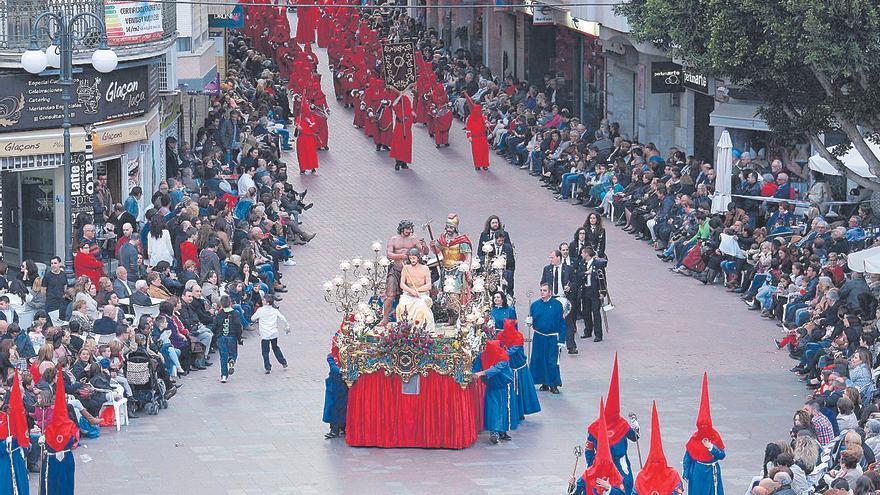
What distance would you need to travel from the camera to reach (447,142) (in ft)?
157

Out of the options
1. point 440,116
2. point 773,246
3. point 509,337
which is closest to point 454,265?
point 509,337

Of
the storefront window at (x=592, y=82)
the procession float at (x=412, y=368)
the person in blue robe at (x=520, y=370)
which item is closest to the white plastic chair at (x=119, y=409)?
the procession float at (x=412, y=368)

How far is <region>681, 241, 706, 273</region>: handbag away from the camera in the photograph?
3469 centimetres

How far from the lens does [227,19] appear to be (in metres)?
46.2

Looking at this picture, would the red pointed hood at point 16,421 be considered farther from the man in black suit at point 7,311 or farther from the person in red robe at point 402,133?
the person in red robe at point 402,133

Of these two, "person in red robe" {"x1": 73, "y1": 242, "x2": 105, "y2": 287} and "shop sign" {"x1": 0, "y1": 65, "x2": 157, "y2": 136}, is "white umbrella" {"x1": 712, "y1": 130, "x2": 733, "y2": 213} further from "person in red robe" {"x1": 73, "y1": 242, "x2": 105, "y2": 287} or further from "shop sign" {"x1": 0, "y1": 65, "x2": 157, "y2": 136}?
"person in red robe" {"x1": 73, "y1": 242, "x2": 105, "y2": 287}

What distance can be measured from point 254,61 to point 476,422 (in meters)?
30.9

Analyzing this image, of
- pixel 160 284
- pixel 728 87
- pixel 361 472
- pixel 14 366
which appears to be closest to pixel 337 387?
pixel 361 472

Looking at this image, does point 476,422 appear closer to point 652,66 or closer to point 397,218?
point 397,218

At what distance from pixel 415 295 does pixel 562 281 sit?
221 inches

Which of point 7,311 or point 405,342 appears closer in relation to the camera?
point 405,342

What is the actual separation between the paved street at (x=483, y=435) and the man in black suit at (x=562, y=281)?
0.40 m

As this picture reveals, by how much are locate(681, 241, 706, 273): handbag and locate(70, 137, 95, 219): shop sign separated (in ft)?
32.9

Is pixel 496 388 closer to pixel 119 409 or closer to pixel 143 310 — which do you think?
pixel 119 409
